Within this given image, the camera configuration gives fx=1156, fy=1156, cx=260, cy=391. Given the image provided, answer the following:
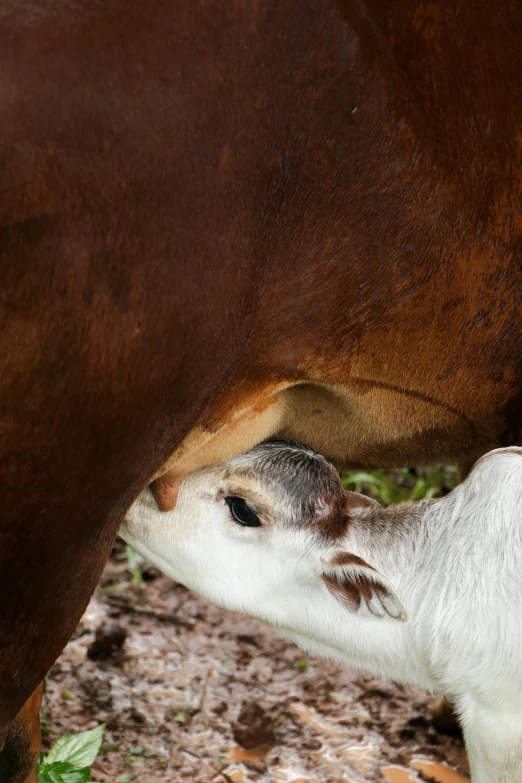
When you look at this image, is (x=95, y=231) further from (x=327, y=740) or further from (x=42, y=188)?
(x=327, y=740)

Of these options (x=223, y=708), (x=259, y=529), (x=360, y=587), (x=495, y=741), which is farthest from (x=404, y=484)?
(x=495, y=741)

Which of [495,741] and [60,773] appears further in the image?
[60,773]

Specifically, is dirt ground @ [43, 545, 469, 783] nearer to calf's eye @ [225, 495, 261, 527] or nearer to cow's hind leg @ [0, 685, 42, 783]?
cow's hind leg @ [0, 685, 42, 783]

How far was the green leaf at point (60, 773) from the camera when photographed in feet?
11.6

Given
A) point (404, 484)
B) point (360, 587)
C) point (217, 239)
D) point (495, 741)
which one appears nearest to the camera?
point (217, 239)

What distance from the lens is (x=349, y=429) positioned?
139 inches

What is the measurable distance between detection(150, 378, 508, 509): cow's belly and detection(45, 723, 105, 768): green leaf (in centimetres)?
88

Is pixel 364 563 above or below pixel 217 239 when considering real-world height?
below

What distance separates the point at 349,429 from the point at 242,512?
43 centimetres

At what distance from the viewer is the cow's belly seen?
10.4ft

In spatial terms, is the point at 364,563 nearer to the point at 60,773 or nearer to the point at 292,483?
the point at 292,483

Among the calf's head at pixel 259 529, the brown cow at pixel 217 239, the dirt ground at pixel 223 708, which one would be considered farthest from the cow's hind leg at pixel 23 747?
the dirt ground at pixel 223 708

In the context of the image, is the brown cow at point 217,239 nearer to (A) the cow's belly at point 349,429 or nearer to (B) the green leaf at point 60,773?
(A) the cow's belly at point 349,429

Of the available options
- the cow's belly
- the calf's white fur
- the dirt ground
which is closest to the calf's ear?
the calf's white fur
